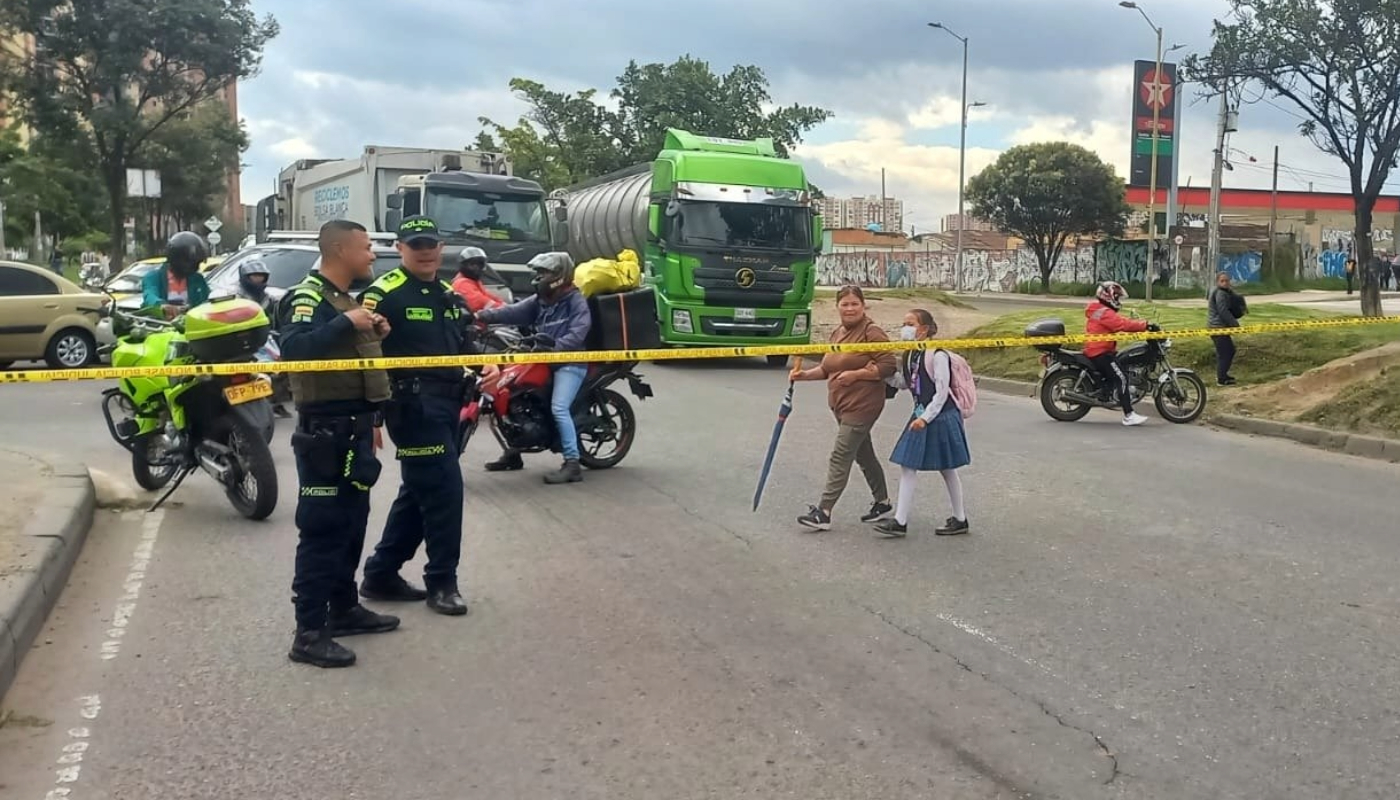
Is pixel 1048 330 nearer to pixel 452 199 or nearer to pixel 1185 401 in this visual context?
pixel 1185 401

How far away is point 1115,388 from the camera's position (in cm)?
1298

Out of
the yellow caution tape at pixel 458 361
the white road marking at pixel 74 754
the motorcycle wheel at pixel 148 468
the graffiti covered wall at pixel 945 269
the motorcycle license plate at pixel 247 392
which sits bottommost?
the white road marking at pixel 74 754

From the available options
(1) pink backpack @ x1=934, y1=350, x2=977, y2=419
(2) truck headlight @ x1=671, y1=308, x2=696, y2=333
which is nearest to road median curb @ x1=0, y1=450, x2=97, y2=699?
(1) pink backpack @ x1=934, y1=350, x2=977, y2=419

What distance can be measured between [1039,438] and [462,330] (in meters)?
7.52

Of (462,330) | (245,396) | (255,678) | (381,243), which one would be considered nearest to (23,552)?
(245,396)

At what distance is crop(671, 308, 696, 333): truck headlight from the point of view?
1931 cm

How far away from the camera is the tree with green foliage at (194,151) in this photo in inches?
1564

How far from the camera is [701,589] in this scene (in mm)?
6293

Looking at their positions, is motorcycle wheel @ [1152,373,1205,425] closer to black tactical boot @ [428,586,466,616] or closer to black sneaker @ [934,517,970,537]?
black sneaker @ [934,517,970,537]

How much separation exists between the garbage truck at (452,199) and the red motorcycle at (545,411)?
7.71m

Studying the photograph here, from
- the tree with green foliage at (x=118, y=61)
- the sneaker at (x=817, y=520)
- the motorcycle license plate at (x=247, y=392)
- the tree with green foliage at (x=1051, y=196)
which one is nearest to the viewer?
the motorcycle license plate at (x=247, y=392)

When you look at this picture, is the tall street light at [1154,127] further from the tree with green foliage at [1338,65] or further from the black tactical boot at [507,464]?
the black tactical boot at [507,464]

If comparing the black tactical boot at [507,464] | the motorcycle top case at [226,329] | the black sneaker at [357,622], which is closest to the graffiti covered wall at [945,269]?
the black tactical boot at [507,464]

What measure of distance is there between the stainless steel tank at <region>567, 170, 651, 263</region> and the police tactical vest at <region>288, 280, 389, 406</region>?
16.7 m
